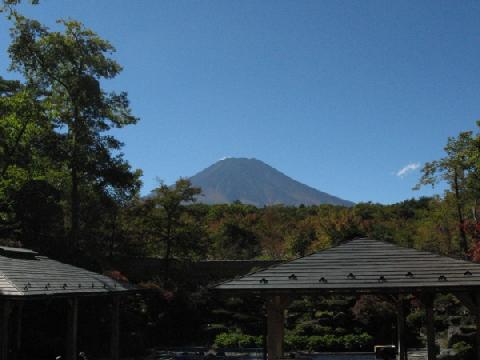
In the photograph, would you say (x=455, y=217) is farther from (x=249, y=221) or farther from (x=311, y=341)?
(x=249, y=221)

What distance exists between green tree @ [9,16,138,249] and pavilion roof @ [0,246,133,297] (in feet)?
26.0

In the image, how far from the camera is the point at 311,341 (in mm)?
25562

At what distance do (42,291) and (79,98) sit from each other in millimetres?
15117

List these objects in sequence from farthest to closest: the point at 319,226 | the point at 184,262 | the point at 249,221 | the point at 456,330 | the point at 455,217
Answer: the point at 249,221 → the point at 319,226 → the point at 455,217 → the point at 184,262 → the point at 456,330

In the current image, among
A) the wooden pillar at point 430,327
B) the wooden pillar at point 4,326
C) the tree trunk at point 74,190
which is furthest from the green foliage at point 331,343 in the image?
the wooden pillar at point 4,326

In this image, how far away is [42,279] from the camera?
13820 mm

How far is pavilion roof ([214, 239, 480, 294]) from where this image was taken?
1152cm

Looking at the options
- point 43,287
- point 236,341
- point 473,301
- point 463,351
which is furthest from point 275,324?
point 236,341

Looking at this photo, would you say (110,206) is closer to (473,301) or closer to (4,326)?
(4,326)

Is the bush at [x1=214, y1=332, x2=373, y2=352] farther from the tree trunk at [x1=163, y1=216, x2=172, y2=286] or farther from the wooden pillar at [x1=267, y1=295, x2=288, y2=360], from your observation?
the wooden pillar at [x1=267, y1=295, x2=288, y2=360]

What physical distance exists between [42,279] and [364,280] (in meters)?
7.95

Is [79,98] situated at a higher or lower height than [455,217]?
higher

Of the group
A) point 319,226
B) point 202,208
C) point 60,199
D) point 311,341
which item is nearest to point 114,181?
point 60,199

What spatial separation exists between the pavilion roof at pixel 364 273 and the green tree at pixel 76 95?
14.8m
